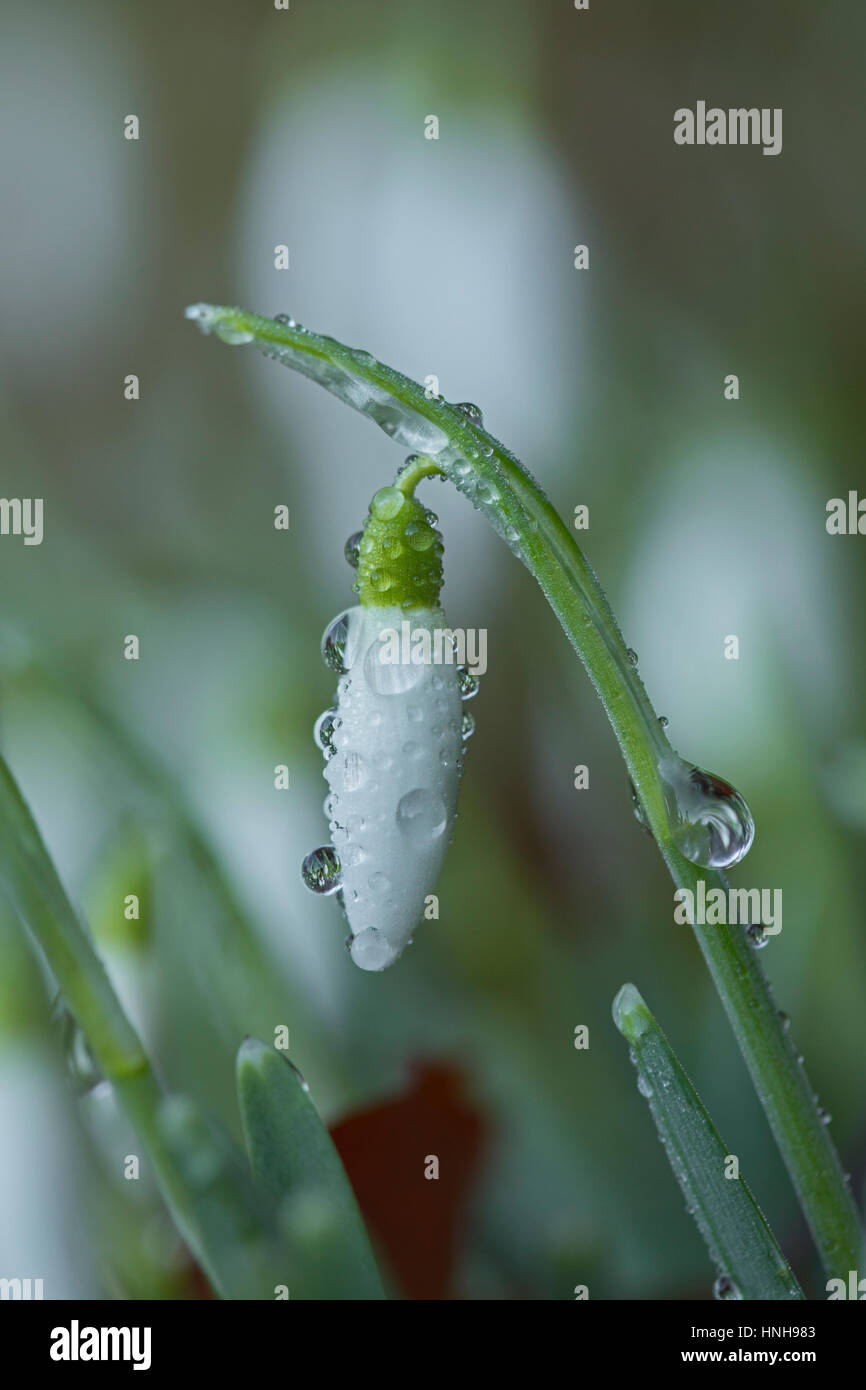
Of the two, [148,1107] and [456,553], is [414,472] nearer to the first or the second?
[148,1107]

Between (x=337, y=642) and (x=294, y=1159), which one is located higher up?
(x=337, y=642)

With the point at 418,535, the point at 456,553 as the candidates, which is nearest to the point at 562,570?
the point at 418,535

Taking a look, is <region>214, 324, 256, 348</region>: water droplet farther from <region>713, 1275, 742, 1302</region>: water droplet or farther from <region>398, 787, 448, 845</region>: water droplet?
<region>713, 1275, 742, 1302</region>: water droplet

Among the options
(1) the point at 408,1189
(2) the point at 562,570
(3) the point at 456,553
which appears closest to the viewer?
(2) the point at 562,570

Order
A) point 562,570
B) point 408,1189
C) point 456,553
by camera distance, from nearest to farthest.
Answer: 1. point 562,570
2. point 408,1189
3. point 456,553

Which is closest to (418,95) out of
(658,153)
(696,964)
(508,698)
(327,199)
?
(327,199)

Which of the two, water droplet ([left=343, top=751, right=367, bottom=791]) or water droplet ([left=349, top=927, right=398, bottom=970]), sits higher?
water droplet ([left=343, top=751, right=367, bottom=791])

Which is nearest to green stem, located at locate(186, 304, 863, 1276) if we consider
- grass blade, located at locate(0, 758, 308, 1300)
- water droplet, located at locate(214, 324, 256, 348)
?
water droplet, located at locate(214, 324, 256, 348)
